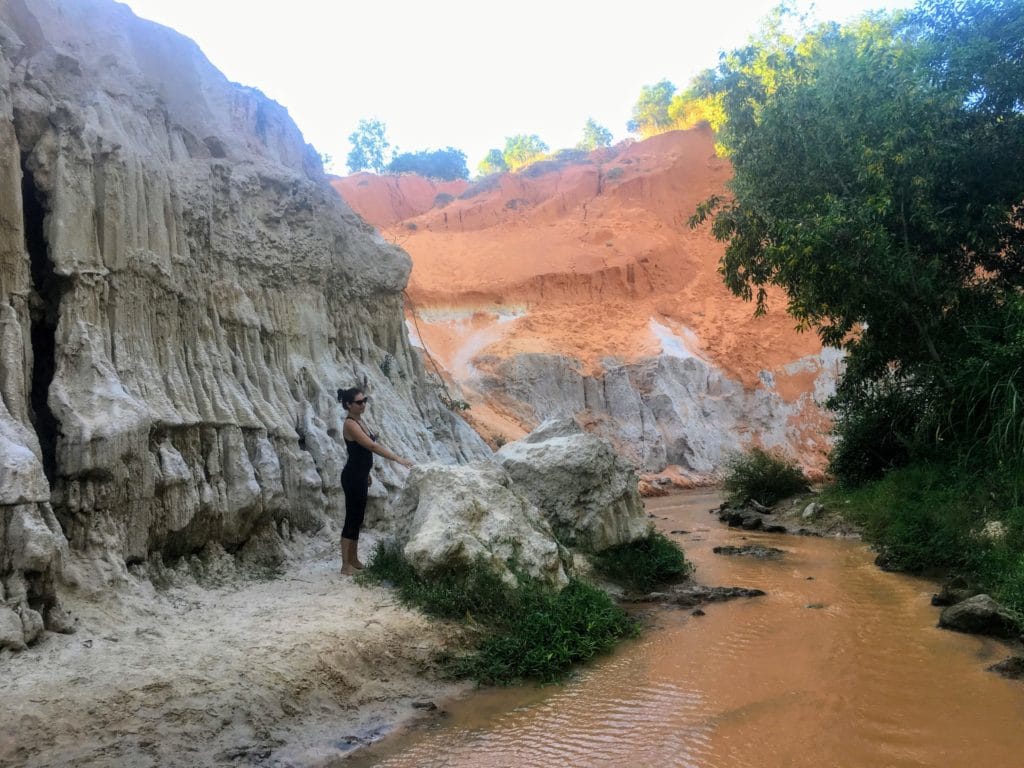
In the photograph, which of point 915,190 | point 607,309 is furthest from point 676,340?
point 915,190

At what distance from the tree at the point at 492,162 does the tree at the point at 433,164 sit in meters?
2.13

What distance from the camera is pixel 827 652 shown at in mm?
5688

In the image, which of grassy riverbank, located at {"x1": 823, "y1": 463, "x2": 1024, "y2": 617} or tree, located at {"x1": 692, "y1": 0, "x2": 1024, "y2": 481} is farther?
tree, located at {"x1": 692, "y1": 0, "x2": 1024, "y2": 481}

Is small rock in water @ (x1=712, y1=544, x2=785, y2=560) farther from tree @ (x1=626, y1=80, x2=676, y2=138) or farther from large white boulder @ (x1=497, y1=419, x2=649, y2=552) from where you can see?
tree @ (x1=626, y1=80, x2=676, y2=138)

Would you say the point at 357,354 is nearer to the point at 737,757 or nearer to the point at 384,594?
the point at 384,594

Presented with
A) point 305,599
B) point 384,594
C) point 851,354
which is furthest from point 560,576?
point 851,354

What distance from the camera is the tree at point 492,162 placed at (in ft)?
187

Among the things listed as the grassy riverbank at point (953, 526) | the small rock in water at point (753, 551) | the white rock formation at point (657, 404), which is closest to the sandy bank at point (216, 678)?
the grassy riverbank at point (953, 526)

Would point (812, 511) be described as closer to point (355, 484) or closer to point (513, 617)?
point (513, 617)

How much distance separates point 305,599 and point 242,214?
5502 millimetres

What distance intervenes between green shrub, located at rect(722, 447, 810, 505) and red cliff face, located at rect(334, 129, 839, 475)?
7839 mm

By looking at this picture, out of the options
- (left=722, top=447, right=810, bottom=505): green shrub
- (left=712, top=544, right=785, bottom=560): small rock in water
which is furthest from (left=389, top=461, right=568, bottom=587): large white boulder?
(left=722, top=447, right=810, bottom=505): green shrub

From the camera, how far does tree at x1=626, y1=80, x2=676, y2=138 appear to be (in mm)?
53375

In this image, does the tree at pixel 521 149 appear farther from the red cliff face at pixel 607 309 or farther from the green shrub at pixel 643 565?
the green shrub at pixel 643 565
